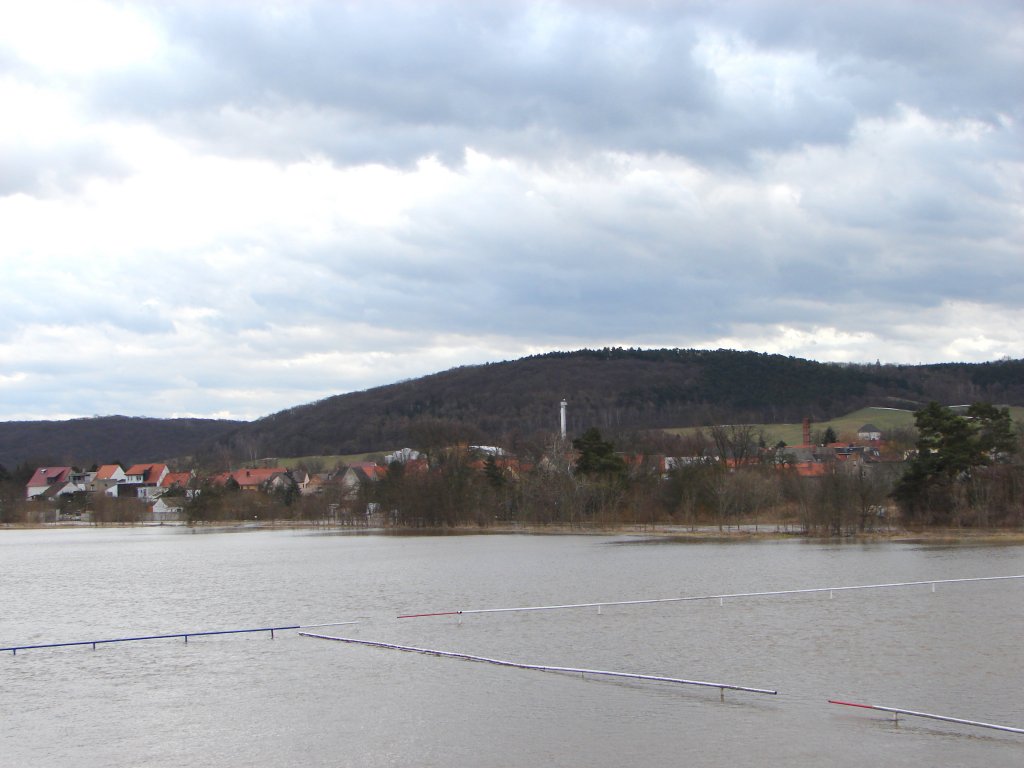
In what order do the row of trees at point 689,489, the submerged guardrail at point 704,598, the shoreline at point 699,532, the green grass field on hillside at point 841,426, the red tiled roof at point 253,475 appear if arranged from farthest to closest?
the green grass field on hillside at point 841,426, the red tiled roof at point 253,475, the row of trees at point 689,489, the shoreline at point 699,532, the submerged guardrail at point 704,598

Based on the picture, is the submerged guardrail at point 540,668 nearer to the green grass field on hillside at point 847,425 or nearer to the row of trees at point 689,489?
the row of trees at point 689,489

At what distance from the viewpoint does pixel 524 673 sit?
79.7 feet

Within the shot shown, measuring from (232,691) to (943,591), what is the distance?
25.5m

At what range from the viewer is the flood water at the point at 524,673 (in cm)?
1795

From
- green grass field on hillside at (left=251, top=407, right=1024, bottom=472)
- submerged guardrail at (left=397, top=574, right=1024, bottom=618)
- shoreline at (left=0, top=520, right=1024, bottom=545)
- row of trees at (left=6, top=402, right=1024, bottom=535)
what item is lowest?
shoreline at (left=0, top=520, right=1024, bottom=545)

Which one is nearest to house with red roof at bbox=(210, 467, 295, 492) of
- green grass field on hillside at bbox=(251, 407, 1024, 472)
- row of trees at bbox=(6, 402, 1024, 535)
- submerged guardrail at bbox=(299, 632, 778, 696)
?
green grass field on hillside at bbox=(251, 407, 1024, 472)

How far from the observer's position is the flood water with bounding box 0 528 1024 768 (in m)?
18.0

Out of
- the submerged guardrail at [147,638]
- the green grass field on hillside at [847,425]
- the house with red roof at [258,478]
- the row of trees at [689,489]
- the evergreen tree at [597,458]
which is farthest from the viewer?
the green grass field on hillside at [847,425]

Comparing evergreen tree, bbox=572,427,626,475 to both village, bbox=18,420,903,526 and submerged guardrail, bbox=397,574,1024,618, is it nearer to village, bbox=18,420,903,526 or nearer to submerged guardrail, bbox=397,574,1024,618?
village, bbox=18,420,903,526

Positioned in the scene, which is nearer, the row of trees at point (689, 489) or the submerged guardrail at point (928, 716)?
the submerged guardrail at point (928, 716)

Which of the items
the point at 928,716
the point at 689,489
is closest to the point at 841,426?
the point at 689,489

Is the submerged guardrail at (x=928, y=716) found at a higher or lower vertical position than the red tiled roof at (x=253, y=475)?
lower

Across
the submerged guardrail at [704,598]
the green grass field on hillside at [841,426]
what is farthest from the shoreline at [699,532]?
the green grass field on hillside at [841,426]

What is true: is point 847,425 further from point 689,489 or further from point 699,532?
point 699,532
